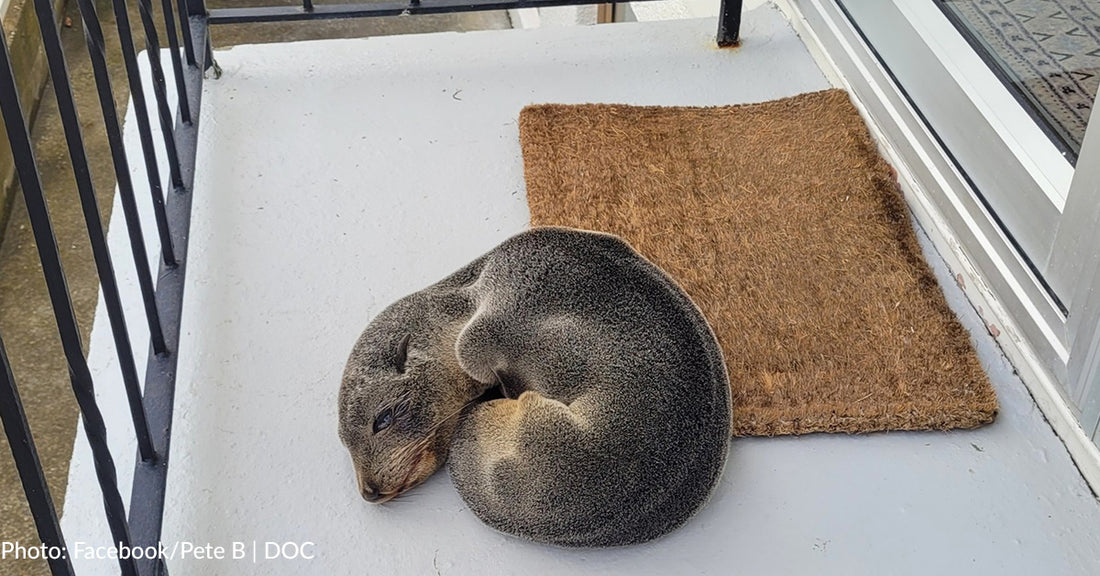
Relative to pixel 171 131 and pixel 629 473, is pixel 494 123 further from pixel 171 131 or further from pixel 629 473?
pixel 629 473

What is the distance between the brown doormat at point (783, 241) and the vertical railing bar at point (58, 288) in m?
0.86

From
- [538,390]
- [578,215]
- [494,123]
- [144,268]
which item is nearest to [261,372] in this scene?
[144,268]

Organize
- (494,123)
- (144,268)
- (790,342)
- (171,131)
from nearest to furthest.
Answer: (144,268) < (790,342) < (171,131) < (494,123)

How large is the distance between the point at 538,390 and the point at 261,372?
0.47m

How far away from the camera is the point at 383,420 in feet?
5.31

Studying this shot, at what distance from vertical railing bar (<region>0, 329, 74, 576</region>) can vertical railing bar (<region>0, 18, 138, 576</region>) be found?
10cm

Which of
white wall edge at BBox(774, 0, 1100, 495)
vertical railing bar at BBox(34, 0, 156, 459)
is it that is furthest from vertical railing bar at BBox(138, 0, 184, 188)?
white wall edge at BBox(774, 0, 1100, 495)

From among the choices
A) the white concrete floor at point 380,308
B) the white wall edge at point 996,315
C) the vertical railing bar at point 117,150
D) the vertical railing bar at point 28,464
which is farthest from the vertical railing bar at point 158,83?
the white wall edge at point 996,315

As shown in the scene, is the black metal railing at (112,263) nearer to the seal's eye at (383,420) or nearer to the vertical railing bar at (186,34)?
the vertical railing bar at (186,34)

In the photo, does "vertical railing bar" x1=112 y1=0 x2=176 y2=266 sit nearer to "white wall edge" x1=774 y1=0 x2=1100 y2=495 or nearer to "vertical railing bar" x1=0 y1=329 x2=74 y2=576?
"vertical railing bar" x1=0 y1=329 x2=74 y2=576

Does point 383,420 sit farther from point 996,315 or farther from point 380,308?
point 996,315

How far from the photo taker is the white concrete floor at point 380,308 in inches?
62.3

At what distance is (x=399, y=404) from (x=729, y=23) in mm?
1327

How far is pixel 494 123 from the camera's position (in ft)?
7.80
